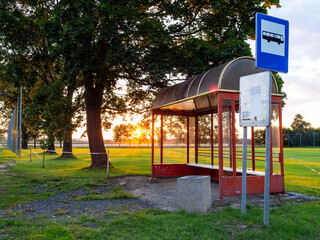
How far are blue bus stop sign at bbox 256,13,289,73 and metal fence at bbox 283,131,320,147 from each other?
58.0m

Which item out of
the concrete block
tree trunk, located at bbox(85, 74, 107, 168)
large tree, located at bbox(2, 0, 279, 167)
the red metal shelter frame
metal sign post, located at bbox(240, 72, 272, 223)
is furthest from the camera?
tree trunk, located at bbox(85, 74, 107, 168)

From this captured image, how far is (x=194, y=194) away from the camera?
6457mm

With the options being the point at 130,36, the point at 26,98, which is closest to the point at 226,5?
the point at 130,36

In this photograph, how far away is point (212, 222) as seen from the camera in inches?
218

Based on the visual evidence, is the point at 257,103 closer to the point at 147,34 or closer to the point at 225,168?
the point at 225,168

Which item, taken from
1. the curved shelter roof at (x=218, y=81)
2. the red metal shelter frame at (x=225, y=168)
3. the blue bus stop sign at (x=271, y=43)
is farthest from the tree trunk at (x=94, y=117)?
the blue bus stop sign at (x=271, y=43)

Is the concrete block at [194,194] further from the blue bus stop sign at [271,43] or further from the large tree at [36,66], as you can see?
the large tree at [36,66]

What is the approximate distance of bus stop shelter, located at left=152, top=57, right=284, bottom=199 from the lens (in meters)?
8.27

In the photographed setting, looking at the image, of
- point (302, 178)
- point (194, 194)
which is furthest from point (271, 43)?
point (302, 178)

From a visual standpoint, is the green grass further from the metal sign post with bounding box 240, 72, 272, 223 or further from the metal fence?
the metal fence

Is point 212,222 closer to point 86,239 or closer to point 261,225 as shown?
point 261,225

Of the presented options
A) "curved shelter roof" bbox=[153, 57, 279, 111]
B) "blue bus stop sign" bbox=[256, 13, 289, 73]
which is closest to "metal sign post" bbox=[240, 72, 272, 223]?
"blue bus stop sign" bbox=[256, 13, 289, 73]

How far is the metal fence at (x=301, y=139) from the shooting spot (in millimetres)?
59519

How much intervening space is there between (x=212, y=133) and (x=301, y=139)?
180 ft
